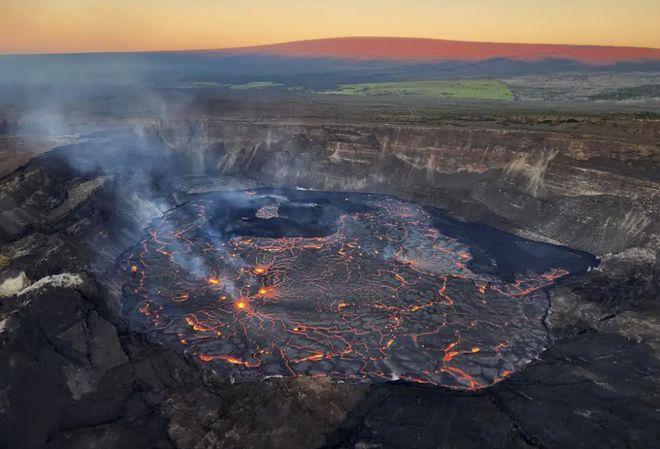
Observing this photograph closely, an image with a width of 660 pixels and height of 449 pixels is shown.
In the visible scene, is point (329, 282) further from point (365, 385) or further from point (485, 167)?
point (485, 167)

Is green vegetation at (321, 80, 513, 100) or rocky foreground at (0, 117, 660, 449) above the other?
green vegetation at (321, 80, 513, 100)

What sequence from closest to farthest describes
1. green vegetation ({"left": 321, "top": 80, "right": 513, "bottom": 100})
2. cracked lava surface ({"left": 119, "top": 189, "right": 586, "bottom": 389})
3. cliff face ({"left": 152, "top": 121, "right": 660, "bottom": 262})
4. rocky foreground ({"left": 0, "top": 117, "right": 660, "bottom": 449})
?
rocky foreground ({"left": 0, "top": 117, "right": 660, "bottom": 449})
cracked lava surface ({"left": 119, "top": 189, "right": 586, "bottom": 389})
cliff face ({"left": 152, "top": 121, "right": 660, "bottom": 262})
green vegetation ({"left": 321, "top": 80, "right": 513, "bottom": 100})

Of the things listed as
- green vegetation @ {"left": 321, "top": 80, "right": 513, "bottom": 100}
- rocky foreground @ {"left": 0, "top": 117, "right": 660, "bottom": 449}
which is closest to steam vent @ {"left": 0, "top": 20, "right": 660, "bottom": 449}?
rocky foreground @ {"left": 0, "top": 117, "right": 660, "bottom": 449}

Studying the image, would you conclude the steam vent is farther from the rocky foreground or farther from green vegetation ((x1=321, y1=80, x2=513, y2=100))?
green vegetation ((x1=321, y1=80, x2=513, y2=100))

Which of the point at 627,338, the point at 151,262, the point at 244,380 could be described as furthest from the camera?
the point at 151,262

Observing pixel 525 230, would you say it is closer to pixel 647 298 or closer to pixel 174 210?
pixel 647 298

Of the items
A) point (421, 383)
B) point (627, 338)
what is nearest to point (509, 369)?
point (421, 383)

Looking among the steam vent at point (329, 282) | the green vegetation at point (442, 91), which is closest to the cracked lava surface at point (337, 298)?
the steam vent at point (329, 282)
